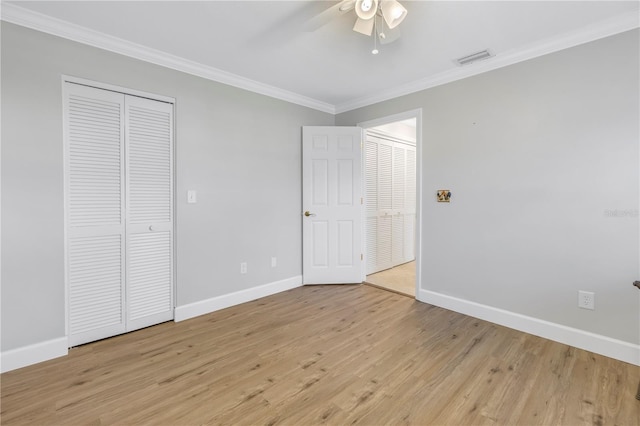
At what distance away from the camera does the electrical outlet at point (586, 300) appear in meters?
2.28

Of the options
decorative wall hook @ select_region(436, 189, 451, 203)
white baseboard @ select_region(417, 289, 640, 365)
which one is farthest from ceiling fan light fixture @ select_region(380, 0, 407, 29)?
white baseboard @ select_region(417, 289, 640, 365)

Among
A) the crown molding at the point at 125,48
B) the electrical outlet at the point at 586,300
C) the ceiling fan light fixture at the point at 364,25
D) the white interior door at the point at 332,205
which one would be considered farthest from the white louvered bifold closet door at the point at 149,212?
the electrical outlet at the point at 586,300

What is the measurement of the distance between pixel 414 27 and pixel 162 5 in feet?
5.81

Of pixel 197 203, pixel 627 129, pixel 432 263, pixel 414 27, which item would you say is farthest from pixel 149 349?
pixel 627 129

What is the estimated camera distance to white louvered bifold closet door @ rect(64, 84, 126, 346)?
229 cm

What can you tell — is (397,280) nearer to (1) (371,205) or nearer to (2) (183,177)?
(1) (371,205)

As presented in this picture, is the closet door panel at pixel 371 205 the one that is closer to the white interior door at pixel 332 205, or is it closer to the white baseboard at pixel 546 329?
the white interior door at pixel 332 205

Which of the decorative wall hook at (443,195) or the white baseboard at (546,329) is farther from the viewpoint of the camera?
the decorative wall hook at (443,195)

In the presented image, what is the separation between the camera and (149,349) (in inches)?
91.7

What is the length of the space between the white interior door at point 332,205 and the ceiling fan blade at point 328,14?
1.65m

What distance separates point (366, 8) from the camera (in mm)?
1780

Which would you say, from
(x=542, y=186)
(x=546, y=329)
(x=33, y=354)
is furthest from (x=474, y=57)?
(x=33, y=354)

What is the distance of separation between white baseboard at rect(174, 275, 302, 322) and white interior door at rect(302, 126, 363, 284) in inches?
11.5

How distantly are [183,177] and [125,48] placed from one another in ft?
3.70
